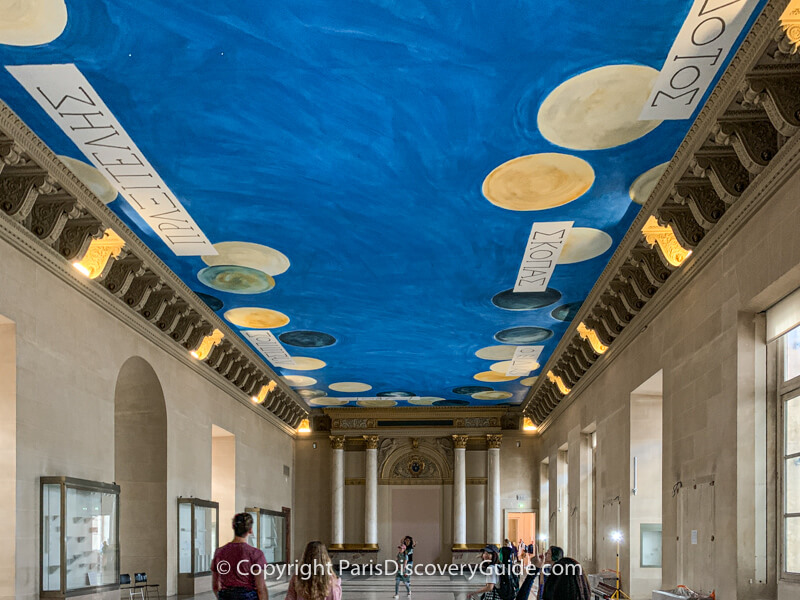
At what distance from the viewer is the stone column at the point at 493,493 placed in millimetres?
31812

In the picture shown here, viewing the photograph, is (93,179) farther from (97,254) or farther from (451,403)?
(451,403)

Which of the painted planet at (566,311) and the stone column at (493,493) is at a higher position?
the painted planet at (566,311)

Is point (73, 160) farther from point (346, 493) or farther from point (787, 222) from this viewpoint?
point (346, 493)

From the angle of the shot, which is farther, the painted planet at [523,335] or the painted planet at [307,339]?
the painted planet at [307,339]

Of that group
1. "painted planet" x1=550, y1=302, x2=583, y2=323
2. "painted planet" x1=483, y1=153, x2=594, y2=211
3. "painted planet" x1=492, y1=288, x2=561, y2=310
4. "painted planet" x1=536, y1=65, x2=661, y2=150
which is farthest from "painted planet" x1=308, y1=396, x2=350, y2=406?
"painted planet" x1=536, y1=65, x2=661, y2=150

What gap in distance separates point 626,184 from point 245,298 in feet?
26.8

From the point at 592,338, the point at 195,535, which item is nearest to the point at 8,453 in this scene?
the point at 195,535

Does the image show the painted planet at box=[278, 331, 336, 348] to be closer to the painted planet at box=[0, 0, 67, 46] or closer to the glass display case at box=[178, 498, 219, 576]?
the glass display case at box=[178, 498, 219, 576]

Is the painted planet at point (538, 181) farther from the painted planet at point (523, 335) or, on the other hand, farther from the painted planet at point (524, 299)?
the painted planet at point (523, 335)

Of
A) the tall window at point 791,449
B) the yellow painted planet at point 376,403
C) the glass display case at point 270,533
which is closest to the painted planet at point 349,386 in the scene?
the yellow painted planet at point 376,403

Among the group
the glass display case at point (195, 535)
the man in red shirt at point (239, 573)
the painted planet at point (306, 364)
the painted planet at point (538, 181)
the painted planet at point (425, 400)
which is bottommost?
the glass display case at point (195, 535)

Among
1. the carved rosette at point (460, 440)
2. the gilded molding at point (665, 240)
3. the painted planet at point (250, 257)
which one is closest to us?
the gilded molding at point (665, 240)

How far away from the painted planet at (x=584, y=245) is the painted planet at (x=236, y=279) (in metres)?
5.04

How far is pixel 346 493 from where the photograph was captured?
3319 centimetres
